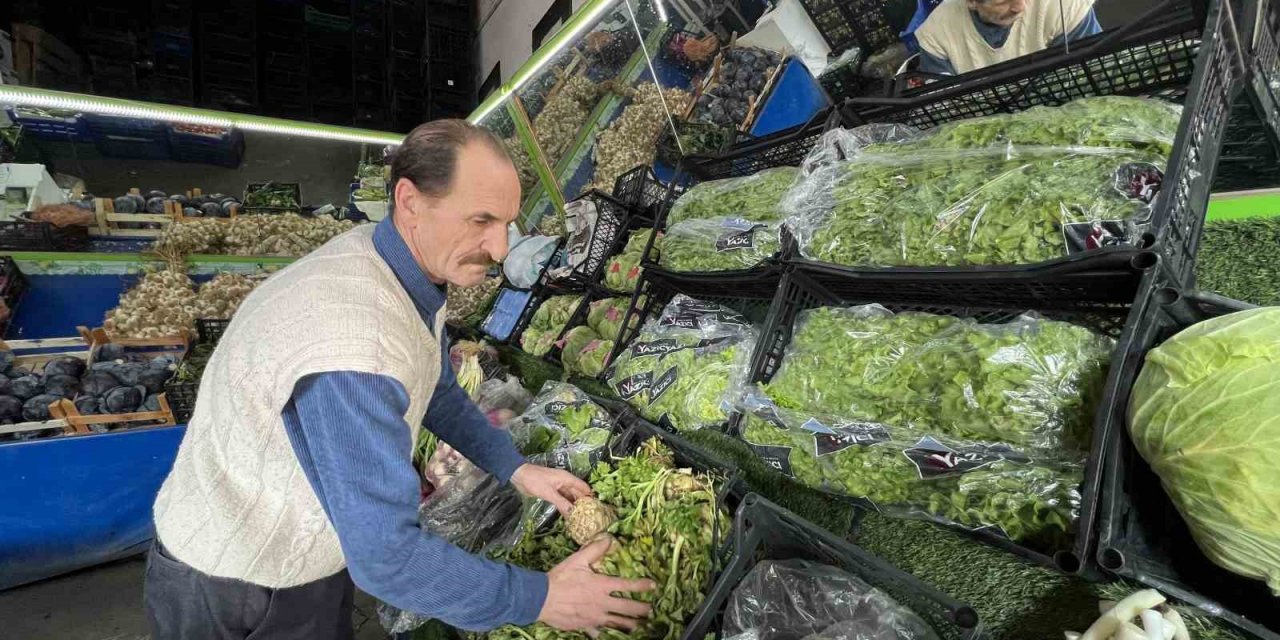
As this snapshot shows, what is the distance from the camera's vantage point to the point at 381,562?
116cm

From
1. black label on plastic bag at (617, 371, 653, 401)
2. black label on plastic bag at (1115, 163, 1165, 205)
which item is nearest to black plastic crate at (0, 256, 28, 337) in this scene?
black label on plastic bag at (617, 371, 653, 401)

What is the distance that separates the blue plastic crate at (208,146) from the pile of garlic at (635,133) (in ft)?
27.7

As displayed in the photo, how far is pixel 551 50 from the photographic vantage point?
4.54 metres

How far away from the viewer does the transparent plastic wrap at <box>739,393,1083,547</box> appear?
1207 mm

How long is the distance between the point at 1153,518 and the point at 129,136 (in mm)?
13799

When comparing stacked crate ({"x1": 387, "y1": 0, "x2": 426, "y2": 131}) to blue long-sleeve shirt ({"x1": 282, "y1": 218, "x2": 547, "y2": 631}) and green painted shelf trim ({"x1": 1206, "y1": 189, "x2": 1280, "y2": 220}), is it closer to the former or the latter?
blue long-sleeve shirt ({"x1": 282, "y1": 218, "x2": 547, "y2": 631})

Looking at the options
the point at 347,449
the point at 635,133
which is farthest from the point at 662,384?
the point at 635,133

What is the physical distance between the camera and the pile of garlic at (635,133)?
4488 millimetres

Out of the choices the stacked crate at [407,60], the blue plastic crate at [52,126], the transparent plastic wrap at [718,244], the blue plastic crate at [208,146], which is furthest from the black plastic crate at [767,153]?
the stacked crate at [407,60]

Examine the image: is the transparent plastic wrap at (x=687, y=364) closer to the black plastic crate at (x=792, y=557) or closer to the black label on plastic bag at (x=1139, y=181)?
the black plastic crate at (x=792, y=557)

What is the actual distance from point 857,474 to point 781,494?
1.39 ft

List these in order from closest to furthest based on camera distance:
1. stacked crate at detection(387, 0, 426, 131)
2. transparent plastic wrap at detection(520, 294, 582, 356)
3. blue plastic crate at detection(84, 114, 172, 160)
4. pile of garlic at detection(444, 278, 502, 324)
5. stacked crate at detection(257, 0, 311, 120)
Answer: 1. transparent plastic wrap at detection(520, 294, 582, 356)
2. pile of garlic at detection(444, 278, 502, 324)
3. blue plastic crate at detection(84, 114, 172, 160)
4. stacked crate at detection(257, 0, 311, 120)
5. stacked crate at detection(387, 0, 426, 131)

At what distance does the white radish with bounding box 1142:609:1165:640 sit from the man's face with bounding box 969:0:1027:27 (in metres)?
2.97

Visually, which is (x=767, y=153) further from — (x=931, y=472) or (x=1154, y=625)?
(x=1154, y=625)
